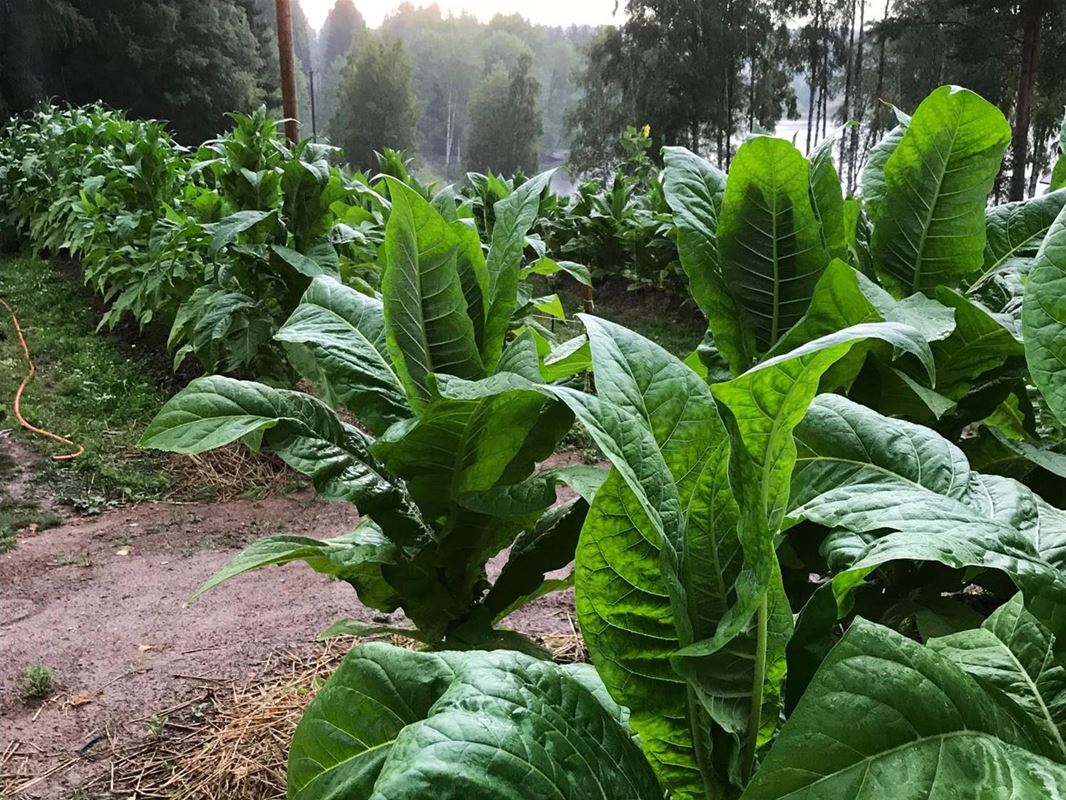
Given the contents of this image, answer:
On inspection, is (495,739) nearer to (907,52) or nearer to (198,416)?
(198,416)

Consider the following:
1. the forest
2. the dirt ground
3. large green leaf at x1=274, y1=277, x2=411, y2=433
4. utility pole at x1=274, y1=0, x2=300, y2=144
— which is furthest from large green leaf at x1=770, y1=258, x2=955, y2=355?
utility pole at x1=274, y1=0, x2=300, y2=144

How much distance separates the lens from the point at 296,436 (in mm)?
1146

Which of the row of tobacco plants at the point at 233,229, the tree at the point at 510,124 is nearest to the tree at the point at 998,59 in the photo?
the row of tobacco plants at the point at 233,229

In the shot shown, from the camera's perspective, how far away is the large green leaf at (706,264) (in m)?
1.12

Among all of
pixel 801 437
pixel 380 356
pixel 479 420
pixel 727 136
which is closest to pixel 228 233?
pixel 380 356

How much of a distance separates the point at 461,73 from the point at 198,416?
24.0 feet

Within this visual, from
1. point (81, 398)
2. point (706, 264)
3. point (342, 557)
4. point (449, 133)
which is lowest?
point (81, 398)

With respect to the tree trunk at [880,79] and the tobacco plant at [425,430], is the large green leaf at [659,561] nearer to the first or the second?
the tobacco plant at [425,430]

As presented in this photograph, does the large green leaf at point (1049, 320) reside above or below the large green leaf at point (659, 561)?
above

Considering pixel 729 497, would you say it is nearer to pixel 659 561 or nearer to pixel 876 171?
pixel 659 561

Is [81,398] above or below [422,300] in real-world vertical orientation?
below

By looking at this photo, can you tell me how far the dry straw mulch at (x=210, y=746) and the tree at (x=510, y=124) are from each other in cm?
593

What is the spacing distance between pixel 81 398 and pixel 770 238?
415 centimetres

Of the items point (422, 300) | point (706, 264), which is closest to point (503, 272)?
point (422, 300)
